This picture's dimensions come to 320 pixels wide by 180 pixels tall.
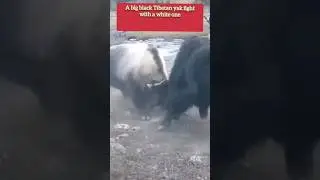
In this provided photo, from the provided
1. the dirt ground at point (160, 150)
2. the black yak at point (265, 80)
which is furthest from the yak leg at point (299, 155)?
the dirt ground at point (160, 150)

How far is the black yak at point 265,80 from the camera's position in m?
3.20

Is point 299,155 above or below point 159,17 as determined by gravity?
below

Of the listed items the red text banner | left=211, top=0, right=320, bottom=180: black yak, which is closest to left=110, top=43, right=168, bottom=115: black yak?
the red text banner

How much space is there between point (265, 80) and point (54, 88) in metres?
1.15

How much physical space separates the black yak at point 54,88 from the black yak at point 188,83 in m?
0.35

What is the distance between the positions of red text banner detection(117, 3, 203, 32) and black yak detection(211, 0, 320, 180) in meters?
0.11

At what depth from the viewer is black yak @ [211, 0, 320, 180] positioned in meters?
3.20

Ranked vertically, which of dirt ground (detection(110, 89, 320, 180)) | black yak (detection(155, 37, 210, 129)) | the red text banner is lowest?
dirt ground (detection(110, 89, 320, 180))

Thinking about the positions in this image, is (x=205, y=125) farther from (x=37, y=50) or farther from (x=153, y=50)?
(x=37, y=50)

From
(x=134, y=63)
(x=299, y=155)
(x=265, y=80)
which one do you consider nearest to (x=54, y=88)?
(x=134, y=63)

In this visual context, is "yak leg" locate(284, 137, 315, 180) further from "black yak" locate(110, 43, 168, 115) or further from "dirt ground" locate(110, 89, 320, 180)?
"black yak" locate(110, 43, 168, 115)

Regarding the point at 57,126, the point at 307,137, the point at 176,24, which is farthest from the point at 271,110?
the point at 57,126

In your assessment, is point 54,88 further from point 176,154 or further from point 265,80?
point 265,80

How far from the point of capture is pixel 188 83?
10.6 ft
